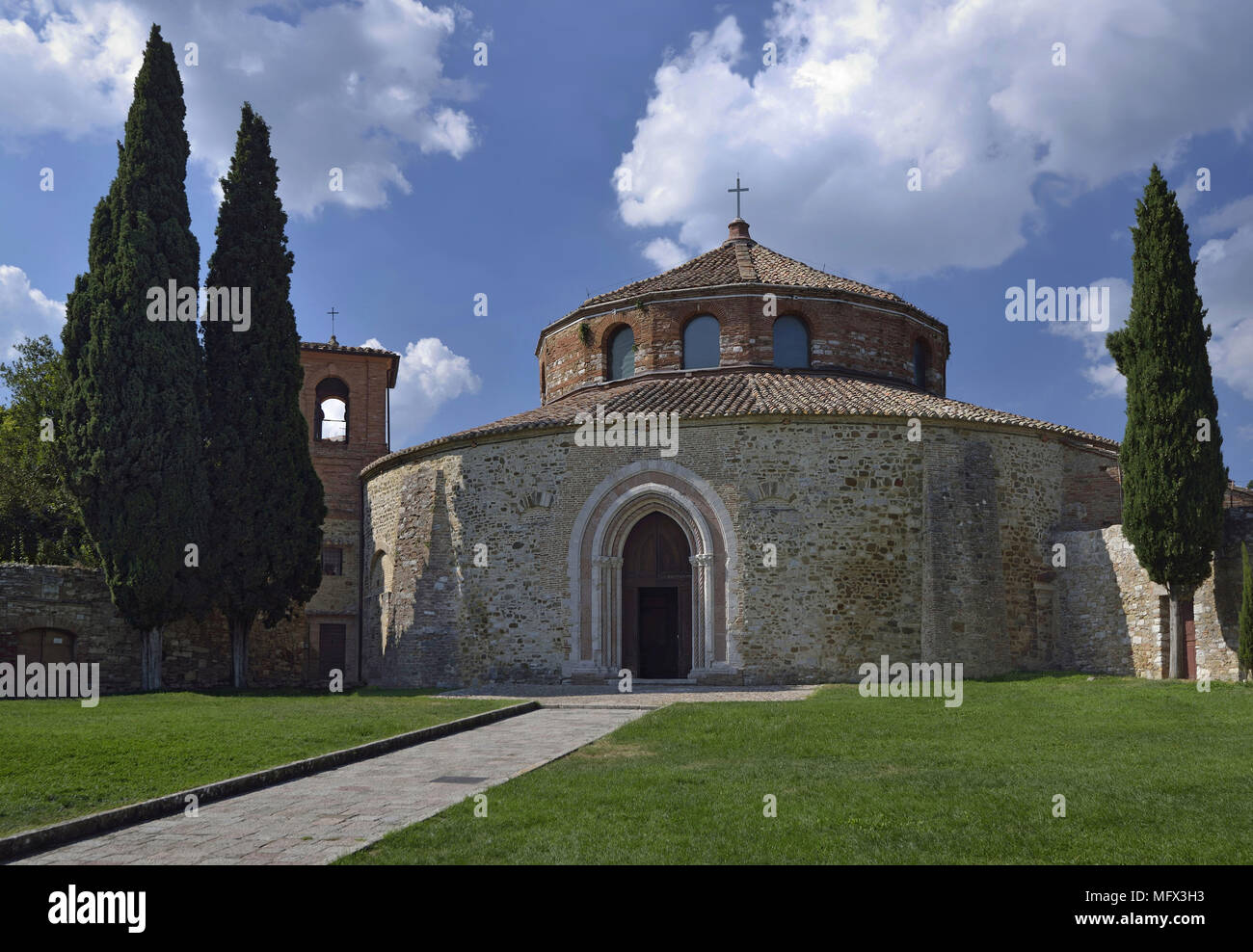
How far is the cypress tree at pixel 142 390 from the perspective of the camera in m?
22.2

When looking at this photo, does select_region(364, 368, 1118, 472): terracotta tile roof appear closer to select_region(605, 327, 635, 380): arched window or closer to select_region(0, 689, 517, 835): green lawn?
select_region(605, 327, 635, 380): arched window

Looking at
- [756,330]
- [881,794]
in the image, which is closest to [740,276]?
[756,330]

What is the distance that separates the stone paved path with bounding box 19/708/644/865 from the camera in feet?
21.6

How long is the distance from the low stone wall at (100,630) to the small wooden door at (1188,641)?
800 inches

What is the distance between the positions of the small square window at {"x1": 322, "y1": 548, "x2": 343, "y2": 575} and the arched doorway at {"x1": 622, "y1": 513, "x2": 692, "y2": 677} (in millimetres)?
12901

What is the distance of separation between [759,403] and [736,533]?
9.46ft

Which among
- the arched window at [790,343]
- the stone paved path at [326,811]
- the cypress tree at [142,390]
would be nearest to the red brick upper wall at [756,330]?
the arched window at [790,343]

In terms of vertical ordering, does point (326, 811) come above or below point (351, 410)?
below

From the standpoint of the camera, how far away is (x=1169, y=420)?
19.4m

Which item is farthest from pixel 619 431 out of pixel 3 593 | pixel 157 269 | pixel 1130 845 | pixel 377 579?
pixel 1130 845

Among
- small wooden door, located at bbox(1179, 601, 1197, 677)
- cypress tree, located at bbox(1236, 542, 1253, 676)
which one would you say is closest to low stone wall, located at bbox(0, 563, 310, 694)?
small wooden door, located at bbox(1179, 601, 1197, 677)

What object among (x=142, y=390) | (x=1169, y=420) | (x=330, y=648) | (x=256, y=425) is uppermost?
(x=142, y=390)

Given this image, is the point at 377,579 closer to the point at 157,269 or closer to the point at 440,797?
the point at 157,269

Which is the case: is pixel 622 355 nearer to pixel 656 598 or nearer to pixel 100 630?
pixel 656 598
